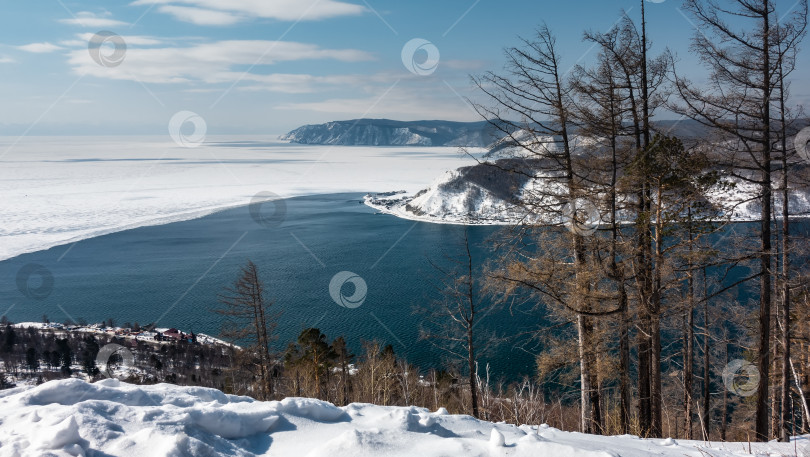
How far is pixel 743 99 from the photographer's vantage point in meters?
7.10

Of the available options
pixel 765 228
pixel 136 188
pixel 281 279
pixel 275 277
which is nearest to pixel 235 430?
pixel 765 228

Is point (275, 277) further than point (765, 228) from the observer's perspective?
Yes

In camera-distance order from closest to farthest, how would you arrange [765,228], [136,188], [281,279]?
[765,228], [281,279], [136,188]

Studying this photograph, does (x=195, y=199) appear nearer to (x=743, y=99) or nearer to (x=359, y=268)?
(x=359, y=268)

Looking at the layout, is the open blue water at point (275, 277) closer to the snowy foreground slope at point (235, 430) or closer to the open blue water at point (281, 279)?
the open blue water at point (281, 279)

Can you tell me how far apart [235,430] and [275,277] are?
39348 millimetres

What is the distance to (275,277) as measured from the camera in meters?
41.5

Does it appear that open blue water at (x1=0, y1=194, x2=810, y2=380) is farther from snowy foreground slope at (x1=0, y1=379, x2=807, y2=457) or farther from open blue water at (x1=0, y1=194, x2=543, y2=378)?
snowy foreground slope at (x1=0, y1=379, x2=807, y2=457)

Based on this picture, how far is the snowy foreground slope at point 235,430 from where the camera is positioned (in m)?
3.07

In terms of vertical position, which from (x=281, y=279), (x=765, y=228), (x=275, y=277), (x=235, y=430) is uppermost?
(x=765, y=228)

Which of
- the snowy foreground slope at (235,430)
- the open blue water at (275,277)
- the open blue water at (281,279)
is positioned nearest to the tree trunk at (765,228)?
the snowy foreground slope at (235,430)

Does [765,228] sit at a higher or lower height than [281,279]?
higher

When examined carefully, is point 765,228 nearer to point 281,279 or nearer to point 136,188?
point 281,279

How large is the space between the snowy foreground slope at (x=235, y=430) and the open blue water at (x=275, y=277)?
2201 cm
